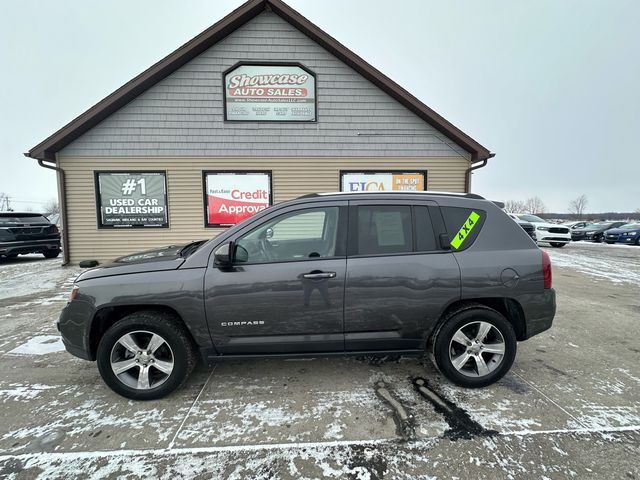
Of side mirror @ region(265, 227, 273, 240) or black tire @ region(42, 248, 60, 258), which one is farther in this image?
black tire @ region(42, 248, 60, 258)

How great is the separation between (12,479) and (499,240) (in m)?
3.98

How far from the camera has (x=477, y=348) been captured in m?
2.80

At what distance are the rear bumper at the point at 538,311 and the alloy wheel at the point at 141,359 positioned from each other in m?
3.24

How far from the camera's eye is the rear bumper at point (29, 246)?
9488 mm

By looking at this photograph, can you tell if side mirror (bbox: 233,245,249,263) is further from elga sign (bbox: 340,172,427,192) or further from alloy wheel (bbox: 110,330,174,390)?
elga sign (bbox: 340,172,427,192)

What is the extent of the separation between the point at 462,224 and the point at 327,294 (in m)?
1.43

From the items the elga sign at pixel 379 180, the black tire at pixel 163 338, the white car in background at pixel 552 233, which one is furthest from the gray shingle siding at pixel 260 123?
the white car in background at pixel 552 233

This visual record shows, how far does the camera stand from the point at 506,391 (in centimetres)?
278

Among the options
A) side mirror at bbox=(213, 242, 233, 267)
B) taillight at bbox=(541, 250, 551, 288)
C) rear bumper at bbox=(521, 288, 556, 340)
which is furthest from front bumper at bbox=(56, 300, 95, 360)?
taillight at bbox=(541, 250, 551, 288)

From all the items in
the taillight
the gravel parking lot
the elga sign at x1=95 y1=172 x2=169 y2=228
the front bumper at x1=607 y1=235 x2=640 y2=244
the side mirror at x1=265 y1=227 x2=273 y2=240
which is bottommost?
the gravel parking lot

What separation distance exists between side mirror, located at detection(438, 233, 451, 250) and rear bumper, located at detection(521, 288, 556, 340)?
87cm

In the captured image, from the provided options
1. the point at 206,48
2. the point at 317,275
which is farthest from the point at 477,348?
the point at 206,48

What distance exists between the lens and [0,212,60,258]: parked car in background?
9531mm

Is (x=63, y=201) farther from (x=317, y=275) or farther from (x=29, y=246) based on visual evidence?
(x=317, y=275)
